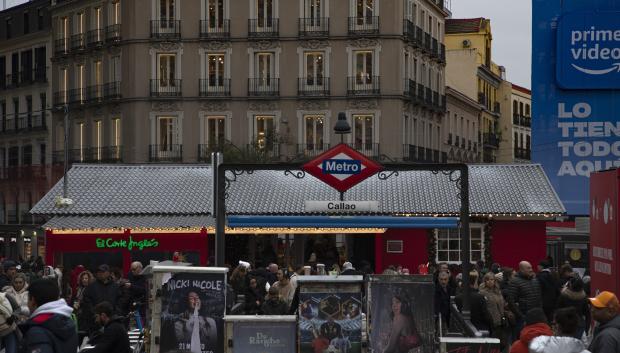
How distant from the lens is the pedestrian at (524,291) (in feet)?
67.3

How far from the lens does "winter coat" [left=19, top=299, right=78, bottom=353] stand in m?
10.6

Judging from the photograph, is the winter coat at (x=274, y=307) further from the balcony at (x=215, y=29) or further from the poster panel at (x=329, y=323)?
the balcony at (x=215, y=29)

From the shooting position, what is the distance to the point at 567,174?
4600cm

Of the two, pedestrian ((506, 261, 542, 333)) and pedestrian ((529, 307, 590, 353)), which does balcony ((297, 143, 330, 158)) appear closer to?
pedestrian ((506, 261, 542, 333))

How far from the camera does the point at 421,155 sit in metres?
65.8

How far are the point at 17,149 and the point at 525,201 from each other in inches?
1789

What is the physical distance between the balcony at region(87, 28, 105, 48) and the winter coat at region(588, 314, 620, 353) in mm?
55724

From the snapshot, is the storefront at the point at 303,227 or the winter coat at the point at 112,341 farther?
the storefront at the point at 303,227

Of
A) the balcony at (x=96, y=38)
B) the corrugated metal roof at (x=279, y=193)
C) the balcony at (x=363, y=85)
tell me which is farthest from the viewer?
the balcony at (x=96, y=38)

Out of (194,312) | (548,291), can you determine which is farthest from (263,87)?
(194,312)

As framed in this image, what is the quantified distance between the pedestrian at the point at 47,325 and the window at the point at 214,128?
170 feet

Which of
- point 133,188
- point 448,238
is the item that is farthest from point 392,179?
point 133,188

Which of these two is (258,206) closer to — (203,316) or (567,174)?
(567,174)

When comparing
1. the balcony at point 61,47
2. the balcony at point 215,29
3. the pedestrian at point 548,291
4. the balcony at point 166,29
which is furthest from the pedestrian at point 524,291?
the balcony at point 61,47
